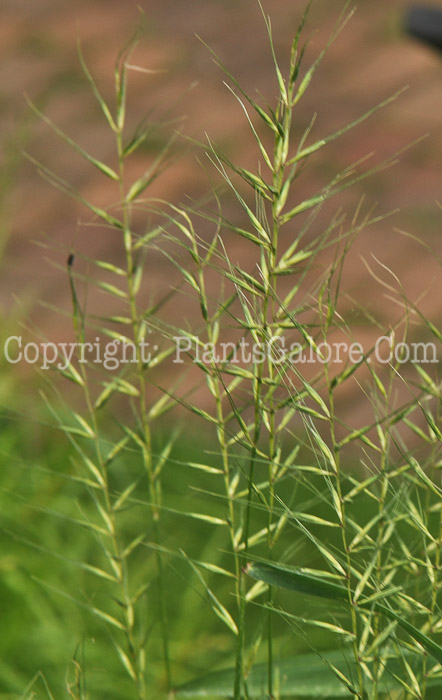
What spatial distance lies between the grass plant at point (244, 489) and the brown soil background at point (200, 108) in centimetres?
11

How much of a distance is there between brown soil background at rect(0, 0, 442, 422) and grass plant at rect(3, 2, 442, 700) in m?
0.11

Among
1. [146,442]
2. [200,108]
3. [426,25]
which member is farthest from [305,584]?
[200,108]

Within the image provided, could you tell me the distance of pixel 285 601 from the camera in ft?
5.64

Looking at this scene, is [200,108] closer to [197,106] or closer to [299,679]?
[197,106]

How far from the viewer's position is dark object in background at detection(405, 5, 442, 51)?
1242 mm

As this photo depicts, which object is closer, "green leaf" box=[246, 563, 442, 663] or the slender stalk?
"green leaf" box=[246, 563, 442, 663]

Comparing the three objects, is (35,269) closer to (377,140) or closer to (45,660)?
(377,140)

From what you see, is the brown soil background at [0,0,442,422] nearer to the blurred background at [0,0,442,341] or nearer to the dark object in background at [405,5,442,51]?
the blurred background at [0,0,442,341]

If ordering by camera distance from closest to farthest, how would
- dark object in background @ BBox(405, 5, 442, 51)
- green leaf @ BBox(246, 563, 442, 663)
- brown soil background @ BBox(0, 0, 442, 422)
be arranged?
green leaf @ BBox(246, 563, 442, 663)
dark object in background @ BBox(405, 5, 442, 51)
brown soil background @ BBox(0, 0, 442, 422)

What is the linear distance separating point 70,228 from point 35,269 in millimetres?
157

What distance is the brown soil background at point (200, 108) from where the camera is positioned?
3.03m

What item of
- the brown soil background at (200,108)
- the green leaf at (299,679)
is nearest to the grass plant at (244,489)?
the green leaf at (299,679)

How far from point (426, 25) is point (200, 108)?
2.35m

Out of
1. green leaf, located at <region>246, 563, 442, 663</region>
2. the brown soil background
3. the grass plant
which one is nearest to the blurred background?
the brown soil background
